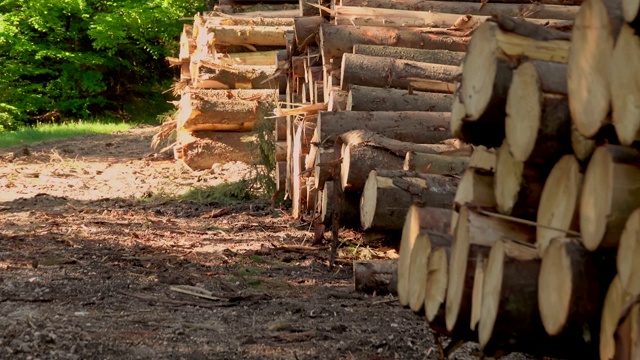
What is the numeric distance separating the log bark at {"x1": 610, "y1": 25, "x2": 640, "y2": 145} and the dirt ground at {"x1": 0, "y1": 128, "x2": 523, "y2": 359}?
5.82ft

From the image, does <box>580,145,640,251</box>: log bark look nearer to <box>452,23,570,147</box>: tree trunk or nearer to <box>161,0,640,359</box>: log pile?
<box>161,0,640,359</box>: log pile

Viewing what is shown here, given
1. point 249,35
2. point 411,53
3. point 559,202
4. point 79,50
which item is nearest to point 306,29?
point 411,53

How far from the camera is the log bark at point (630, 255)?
10.6 ft

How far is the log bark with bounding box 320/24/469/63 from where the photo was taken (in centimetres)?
929

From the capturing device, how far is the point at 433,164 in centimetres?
761

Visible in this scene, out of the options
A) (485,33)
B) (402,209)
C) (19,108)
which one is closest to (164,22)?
(19,108)

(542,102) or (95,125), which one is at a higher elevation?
(542,102)

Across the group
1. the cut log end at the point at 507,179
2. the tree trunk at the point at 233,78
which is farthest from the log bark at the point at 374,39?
the tree trunk at the point at 233,78

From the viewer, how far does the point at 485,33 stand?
14.2ft

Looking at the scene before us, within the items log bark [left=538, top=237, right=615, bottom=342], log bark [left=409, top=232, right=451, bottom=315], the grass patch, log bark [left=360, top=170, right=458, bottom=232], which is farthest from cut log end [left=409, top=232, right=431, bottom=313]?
the grass patch

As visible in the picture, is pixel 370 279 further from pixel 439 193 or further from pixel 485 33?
pixel 485 33

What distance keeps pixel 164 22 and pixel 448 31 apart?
720 inches

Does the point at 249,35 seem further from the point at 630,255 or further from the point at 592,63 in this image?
the point at 630,255

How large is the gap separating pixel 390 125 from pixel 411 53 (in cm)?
118
